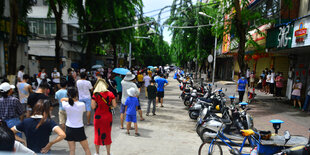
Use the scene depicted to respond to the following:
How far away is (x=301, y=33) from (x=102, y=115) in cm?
932

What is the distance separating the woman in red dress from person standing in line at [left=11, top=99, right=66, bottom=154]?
5.20 feet

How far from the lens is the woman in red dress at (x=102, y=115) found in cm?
475

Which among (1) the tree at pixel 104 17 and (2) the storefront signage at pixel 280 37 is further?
(1) the tree at pixel 104 17

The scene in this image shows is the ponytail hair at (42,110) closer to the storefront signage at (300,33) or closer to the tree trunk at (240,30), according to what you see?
the storefront signage at (300,33)

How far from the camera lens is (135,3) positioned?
17453 mm

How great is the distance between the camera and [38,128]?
3.15 meters

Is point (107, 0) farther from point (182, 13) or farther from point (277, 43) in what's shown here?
point (182, 13)

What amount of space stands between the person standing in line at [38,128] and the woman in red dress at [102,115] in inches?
62.5

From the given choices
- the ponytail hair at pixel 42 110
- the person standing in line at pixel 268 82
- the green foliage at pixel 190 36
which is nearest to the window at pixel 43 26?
the green foliage at pixel 190 36

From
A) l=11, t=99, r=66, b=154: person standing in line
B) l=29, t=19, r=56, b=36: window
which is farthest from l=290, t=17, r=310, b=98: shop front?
l=29, t=19, r=56, b=36: window

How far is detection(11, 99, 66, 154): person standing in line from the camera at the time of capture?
312cm

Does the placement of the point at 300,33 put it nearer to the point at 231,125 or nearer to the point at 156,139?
the point at 231,125

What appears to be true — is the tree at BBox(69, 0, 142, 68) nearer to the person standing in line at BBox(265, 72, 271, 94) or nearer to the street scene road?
the street scene road

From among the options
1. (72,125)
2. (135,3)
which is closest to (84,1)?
(135,3)
